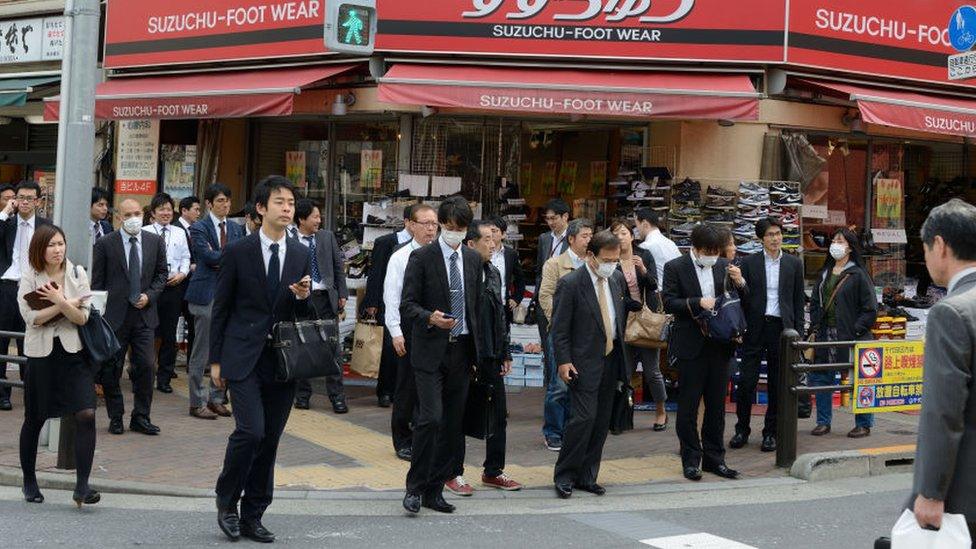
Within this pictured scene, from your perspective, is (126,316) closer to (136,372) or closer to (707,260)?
(136,372)

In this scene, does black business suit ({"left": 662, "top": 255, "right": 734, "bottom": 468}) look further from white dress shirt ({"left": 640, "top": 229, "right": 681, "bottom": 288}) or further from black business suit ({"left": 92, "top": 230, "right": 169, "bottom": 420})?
black business suit ({"left": 92, "top": 230, "right": 169, "bottom": 420})

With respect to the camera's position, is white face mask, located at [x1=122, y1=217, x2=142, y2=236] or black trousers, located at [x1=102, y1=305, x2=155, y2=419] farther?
white face mask, located at [x1=122, y1=217, x2=142, y2=236]

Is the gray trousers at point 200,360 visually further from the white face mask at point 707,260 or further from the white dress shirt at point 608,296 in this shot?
the white face mask at point 707,260

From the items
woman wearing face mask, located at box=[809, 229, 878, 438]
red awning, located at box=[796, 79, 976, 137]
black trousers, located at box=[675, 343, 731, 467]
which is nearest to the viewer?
black trousers, located at box=[675, 343, 731, 467]

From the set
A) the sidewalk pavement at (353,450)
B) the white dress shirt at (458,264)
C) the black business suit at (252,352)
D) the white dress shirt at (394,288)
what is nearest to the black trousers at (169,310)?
the sidewalk pavement at (353,450)

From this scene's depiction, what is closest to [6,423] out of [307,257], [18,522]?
[18,522]

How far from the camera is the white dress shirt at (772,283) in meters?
10.6

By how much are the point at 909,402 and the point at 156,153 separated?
1019cm

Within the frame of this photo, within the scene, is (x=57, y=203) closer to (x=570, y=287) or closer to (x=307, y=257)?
(x=307, y=257)

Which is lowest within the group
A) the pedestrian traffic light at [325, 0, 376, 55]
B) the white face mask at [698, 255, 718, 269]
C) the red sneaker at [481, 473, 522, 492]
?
the red sneaker at [481, 473, 522, 492]

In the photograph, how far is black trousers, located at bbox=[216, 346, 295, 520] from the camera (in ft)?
22.8

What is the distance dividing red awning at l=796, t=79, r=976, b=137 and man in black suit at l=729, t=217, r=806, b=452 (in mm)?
3045

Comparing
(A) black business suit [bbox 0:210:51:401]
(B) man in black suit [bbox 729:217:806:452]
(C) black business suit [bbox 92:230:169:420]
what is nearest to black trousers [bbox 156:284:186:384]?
(C) black business suit [bbox 92:230:169:420]

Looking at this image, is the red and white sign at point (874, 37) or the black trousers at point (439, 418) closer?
the black trousers at point (439, 418)
